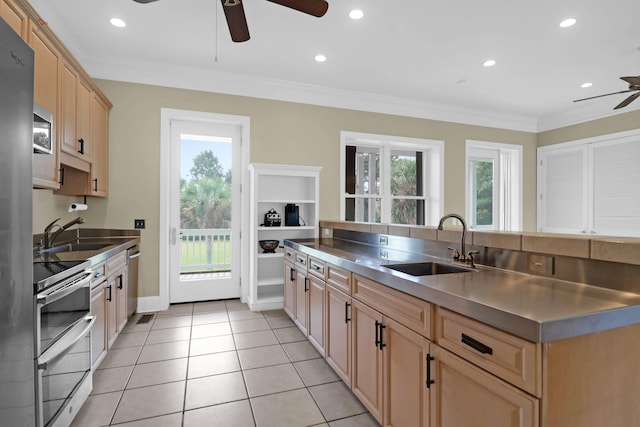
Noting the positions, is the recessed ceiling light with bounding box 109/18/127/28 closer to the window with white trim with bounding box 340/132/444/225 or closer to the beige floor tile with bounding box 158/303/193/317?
the window with white trim with bounding box 340/132/444/225

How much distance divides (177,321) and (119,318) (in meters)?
0.67

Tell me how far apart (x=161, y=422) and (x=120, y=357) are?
1086 mm

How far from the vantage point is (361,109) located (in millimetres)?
4879

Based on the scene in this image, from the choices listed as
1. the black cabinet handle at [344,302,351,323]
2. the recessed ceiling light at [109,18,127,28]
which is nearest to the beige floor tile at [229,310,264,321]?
the black cabinet handle at [344,302,351,323]

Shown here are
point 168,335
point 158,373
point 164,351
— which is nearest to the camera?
point 158,373

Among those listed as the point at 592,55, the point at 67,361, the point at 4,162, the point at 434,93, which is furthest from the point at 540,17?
the point at 67,361

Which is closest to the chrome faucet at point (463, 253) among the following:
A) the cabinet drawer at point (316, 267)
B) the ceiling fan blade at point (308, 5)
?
the cabinet drawer at point (316, 267)

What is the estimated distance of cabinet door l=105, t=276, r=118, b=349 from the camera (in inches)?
103

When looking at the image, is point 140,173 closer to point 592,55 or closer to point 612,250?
point 612,250

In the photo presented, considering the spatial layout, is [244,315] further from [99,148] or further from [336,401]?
[99,148]

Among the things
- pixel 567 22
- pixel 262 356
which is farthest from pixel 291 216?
pixel 567 22

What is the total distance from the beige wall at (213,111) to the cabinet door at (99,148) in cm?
8

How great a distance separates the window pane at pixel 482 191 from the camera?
5859 millimetres

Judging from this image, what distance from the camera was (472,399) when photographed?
3.86 ft
